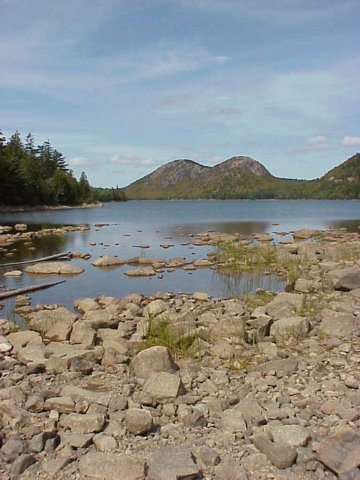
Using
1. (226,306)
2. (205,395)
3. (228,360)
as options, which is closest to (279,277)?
(226,306)

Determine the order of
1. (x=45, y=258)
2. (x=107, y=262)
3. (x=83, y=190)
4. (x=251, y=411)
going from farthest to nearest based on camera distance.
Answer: (x=83, y=190), (x=45, y=258), (x=107, y=262), (x=251, y=411)

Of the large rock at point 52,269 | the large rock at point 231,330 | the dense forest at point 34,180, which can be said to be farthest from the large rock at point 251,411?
the dense forest at point 34,180

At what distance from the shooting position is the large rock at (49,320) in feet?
43.3

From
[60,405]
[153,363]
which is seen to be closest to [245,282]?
[153,363]

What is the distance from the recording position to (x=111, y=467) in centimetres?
564

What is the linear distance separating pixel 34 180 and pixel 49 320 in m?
96.7

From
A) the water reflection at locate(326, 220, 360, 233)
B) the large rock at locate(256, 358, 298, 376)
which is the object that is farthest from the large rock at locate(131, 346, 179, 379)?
the water reflection at locate(326, 220, 360, 233)

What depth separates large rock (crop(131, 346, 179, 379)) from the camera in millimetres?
8797

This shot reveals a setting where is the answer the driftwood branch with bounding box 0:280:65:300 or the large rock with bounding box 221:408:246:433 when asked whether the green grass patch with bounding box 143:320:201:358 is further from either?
the driftwood branch with bounding box 0:280:65:300

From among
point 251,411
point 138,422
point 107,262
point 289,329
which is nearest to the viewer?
point 138,422

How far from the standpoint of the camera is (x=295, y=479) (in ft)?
18.0

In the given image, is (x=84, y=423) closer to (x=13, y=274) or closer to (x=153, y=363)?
(x=153, y=363)

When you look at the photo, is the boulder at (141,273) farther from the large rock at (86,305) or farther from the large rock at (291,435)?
the large rock at (291,435)

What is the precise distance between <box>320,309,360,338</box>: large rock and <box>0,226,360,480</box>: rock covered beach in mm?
32
